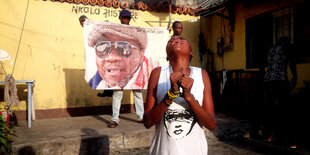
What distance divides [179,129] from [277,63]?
A: 11.4ft

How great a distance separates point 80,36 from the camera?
6.28 metres

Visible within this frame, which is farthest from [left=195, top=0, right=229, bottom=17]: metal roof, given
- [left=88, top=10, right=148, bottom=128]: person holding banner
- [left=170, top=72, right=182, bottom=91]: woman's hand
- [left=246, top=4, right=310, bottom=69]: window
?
[left=170, top=72, right=182, bottom=91]: woman's hand

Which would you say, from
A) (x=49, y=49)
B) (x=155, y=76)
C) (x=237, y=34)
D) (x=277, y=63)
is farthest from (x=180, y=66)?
(x=237, y=34)

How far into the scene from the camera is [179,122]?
139 centimetres

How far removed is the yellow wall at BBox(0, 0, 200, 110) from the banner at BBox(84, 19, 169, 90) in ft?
6.30

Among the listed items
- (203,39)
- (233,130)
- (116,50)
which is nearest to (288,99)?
(233,130)

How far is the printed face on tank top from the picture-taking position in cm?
138

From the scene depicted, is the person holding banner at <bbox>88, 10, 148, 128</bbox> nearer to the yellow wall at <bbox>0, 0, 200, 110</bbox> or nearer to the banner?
the banner

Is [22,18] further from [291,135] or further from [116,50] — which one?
[291,135]

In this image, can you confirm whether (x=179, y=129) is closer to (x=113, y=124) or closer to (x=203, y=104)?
(x=203, y=104)

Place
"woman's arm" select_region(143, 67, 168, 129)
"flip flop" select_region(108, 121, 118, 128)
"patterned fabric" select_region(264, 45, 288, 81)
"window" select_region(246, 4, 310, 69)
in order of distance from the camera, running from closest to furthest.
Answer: "woman's arm" select_region(143, 67, 168, 129) → "patterned fabric" select_region(264, 45, 288, 81) → "flip flop" select_region(108, 121, 118, 128) → "window" select_region(246, 4, 310, 69)

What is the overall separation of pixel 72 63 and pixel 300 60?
5.47m

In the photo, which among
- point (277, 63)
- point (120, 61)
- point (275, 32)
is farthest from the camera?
point (275, 32)

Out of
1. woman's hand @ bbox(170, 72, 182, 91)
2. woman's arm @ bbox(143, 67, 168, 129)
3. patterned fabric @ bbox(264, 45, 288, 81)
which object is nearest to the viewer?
woman's hand @ bbox(170, 72, 182, 91)
